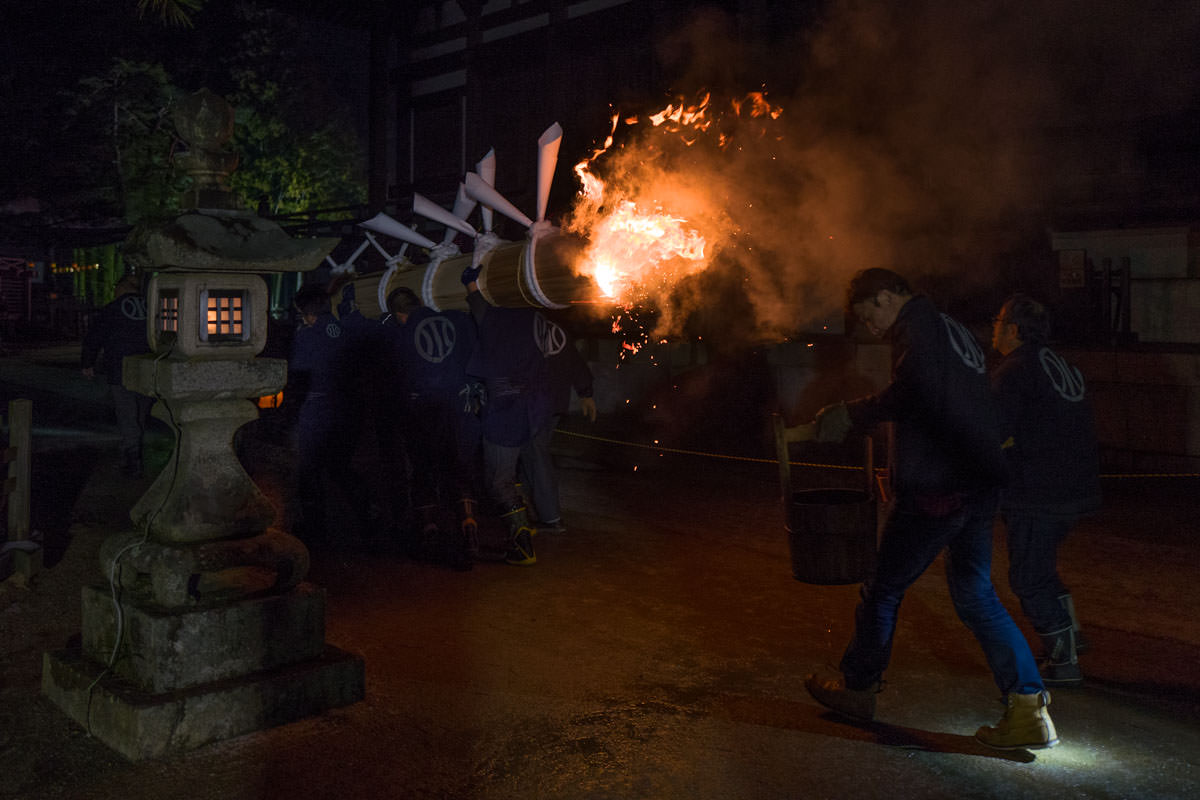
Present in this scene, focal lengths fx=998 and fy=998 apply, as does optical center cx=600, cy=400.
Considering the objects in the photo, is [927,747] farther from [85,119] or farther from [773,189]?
[85,119]

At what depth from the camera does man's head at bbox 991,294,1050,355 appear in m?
4.33

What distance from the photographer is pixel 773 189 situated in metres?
12.1

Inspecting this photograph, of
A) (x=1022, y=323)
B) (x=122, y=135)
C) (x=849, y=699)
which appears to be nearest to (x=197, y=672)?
(x=849, y=699)

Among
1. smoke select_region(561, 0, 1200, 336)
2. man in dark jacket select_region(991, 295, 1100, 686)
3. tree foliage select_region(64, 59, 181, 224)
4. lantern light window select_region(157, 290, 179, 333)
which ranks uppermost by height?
tree foliage select_region(64, 59, 181, 224)

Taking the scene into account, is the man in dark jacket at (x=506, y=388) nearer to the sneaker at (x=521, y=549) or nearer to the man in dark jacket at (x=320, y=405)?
the sneaker at (x=521, y=549)

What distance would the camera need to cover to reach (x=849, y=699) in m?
3.94

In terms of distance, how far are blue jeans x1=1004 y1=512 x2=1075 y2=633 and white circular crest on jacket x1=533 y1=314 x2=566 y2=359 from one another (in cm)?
344

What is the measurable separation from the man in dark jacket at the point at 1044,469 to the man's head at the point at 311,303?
4505mm

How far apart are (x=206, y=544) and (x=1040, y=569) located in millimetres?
3503

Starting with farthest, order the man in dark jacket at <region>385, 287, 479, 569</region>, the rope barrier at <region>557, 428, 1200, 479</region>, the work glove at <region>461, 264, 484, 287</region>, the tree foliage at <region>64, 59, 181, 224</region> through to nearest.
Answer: the tree foliage at <region>64, 59, 181, 224</region> < the rope barrier at <region>557, 428, 1200, 479</region> < the man in dark jacket at <region>385, 287, 479, 569</region> < the work glove at <region>461, 264, 484, 287</region>

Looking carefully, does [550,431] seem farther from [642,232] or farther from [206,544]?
[206,544]

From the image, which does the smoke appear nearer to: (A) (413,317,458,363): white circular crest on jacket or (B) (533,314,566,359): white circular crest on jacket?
(B) (533,314,566,359): white circular crest on jacket

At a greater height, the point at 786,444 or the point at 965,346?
the point at 965,346

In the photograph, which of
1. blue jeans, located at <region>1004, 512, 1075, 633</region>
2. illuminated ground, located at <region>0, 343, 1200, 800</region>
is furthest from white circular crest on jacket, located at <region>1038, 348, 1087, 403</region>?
illuminated ground, located at <region>0, 343, 1200, 800</region>
